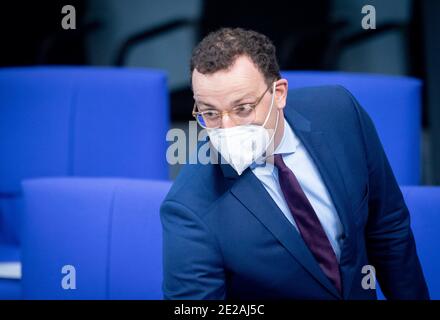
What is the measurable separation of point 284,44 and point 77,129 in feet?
4.74

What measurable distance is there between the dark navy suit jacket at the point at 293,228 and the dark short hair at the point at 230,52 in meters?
0.15

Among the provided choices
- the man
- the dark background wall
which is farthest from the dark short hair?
the dark background wall

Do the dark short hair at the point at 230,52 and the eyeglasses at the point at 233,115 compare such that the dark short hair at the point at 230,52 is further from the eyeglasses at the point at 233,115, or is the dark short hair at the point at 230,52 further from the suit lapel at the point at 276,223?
the suit lapel at the point at 276,223

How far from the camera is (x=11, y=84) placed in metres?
2.44

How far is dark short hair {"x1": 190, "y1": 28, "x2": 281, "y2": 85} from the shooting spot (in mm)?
1300

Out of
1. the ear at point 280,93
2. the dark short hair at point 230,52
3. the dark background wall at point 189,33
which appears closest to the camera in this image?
the dark short hair at point 230,52

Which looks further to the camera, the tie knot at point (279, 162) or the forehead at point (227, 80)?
the tie knot at point (279, 162)

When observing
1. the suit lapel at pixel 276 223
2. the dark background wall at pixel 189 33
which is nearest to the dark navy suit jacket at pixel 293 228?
the suit lapel at pixel 276 223

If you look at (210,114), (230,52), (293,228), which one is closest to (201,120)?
(210,114)

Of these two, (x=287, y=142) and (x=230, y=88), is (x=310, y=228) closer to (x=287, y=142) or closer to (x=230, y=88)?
(x=287, y=142)

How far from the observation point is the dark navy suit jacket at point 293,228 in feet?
4.31

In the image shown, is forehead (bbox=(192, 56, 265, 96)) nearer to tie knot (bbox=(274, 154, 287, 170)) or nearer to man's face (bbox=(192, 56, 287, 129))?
man's face (bbox=(192, 56, 287, 129))

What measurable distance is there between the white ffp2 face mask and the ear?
1.2 inches

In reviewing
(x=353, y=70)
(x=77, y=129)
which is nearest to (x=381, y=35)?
(x=353, y=70)
